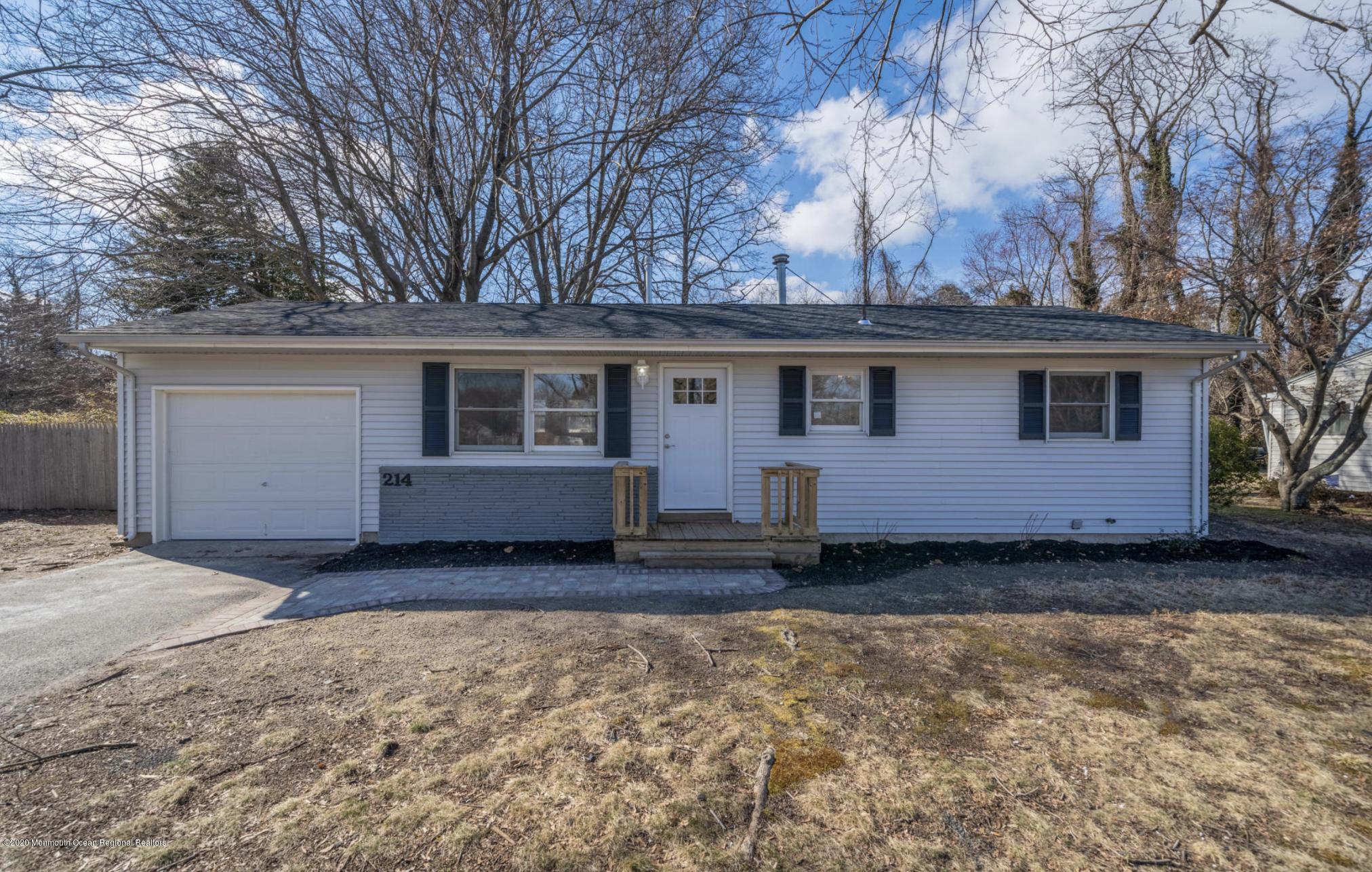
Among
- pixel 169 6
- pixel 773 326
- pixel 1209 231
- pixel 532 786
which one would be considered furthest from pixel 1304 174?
pixel 169 6

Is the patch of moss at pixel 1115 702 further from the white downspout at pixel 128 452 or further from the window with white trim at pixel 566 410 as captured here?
the white downspout at pixel 128 452

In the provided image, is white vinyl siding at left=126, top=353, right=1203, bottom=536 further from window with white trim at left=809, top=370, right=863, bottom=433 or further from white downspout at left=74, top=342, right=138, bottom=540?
white downspout at left=74, top=342, right=138, bottom=540

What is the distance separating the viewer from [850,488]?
748cm

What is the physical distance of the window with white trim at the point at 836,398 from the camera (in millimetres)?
7551

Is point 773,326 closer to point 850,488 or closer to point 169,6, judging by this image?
point 850,488

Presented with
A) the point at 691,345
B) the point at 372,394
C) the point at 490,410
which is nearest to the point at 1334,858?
the point at 691,345

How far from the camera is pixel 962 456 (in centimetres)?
753

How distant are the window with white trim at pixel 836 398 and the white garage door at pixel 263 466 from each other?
19.9 feet

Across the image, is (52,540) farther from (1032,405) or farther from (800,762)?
(1032,405)

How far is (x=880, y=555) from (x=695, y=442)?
8.86ft

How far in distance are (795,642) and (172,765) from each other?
3391 mm

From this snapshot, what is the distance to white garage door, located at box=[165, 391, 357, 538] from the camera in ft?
23.7

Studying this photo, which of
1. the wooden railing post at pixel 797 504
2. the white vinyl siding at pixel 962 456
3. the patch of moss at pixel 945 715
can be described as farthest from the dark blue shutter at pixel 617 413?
the patch of moss at pixel 945 715

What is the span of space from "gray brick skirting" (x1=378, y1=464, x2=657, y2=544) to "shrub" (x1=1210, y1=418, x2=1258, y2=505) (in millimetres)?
10219
